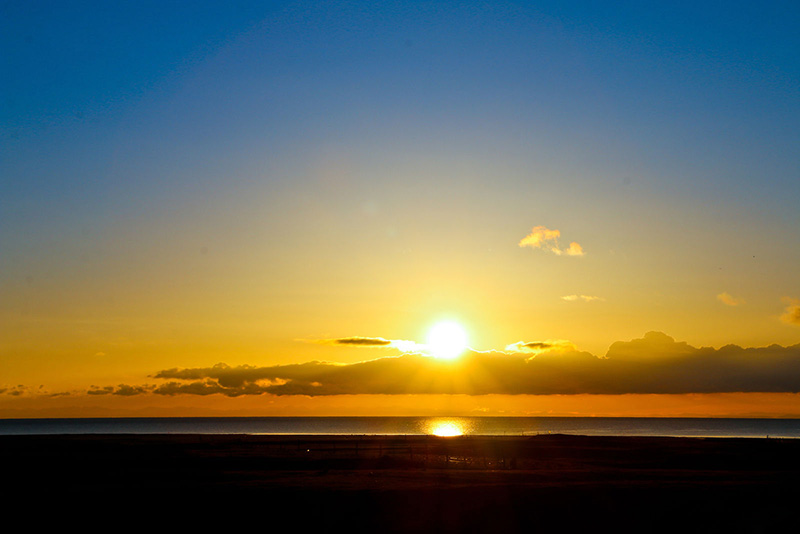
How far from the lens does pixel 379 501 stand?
3897 cm

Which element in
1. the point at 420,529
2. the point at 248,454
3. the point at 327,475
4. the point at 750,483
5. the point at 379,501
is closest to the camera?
the point at 420,529

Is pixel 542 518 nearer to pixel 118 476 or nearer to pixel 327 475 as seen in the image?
pixel 327 475

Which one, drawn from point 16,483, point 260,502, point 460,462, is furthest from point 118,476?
point 460,462

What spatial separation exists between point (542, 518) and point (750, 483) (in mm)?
23053

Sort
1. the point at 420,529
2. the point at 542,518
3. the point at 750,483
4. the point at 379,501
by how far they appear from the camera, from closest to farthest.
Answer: the point at 420,529, the point at 542,518, the point at 379,501, the point at 750,483

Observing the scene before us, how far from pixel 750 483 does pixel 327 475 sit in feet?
108

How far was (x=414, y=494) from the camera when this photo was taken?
4119 centimetres

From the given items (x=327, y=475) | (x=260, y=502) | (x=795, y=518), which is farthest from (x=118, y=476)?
(x=795, y=518)

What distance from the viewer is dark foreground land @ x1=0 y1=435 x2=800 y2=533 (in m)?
33.5

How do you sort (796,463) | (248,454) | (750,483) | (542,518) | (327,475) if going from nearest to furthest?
1. (542,518)
2. (750,483)
3. (327,475)
4. (796,463)
5. (248,454)

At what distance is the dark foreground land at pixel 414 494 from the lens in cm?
3353

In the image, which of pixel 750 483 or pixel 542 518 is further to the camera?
pixel 750 483

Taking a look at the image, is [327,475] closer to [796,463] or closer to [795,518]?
[795,518]

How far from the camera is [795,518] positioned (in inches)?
1330
